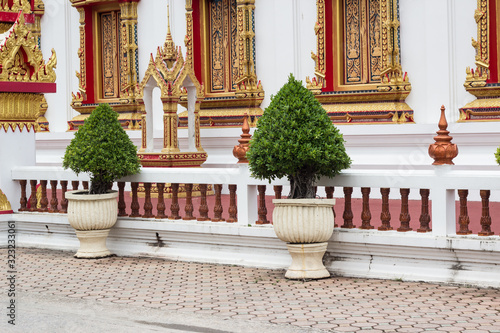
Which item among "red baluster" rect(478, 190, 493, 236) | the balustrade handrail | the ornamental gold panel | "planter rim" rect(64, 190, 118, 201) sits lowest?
"red baluster" rect(478, 190, 493, 236)

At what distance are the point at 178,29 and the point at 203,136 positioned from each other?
2.08 meters

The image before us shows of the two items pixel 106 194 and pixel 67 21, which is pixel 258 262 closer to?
pixel 106 194

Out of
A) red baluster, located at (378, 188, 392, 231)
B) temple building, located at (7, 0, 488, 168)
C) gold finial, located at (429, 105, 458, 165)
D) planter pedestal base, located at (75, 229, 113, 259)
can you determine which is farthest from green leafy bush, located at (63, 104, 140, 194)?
temple building, located at (7, 0, 488, 168)

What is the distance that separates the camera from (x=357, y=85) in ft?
44.4

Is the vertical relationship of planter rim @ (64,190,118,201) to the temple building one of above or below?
below

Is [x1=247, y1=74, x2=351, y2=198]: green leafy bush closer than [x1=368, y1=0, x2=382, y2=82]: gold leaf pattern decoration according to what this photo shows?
Yes

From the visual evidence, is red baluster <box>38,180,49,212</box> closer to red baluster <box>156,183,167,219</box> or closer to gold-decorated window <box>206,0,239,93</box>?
red baluster <box>156,183,167,219</box>

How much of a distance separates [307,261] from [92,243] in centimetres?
295

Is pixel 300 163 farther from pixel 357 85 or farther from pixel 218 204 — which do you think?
pixel 357 85

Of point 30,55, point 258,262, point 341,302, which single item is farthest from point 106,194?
point 341,302

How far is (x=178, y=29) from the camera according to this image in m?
15.7

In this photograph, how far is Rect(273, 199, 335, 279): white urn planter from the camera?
8.40 metres

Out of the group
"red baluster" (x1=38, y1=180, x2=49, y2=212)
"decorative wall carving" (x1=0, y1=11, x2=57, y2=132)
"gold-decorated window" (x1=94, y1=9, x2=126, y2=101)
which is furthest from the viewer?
"gold-decorated window" (x1=94, y1=9, x2=126, y2=101)

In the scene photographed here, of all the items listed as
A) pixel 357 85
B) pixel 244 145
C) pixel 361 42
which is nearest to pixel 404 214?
pixel 244 145
